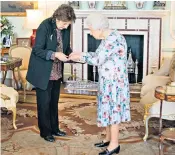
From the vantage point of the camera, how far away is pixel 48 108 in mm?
3807

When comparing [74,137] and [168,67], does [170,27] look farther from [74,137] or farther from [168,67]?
[74,137]

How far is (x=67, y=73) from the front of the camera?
7.27 metres

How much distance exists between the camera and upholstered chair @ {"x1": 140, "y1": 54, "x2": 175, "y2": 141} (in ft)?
12.5

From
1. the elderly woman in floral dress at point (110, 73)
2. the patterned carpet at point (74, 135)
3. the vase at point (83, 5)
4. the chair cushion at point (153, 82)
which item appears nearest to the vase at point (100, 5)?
the vase at point (83, 5)

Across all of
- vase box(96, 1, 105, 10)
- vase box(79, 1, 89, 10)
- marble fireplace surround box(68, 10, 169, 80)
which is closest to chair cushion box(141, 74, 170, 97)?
marble fireplace surround box(68, 10, 169, 80)

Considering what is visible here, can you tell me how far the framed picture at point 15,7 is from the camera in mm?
7227

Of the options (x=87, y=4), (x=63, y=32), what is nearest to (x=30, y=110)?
(x=63, y=32)

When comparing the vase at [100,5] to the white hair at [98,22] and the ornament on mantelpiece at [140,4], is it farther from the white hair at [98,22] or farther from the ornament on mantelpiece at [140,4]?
the white hair at [98,22]

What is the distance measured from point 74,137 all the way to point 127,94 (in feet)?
3.16

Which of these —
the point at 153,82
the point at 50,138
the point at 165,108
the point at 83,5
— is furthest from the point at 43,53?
the point at 83,5

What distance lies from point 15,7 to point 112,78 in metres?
4.61

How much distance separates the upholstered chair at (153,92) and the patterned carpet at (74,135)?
243 mm

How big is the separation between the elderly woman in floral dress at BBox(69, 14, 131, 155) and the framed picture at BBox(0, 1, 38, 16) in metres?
4.11

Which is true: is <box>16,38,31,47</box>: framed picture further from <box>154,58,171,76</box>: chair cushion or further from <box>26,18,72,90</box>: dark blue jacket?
<box>26,18,72,90</box>: dark blue jacket
